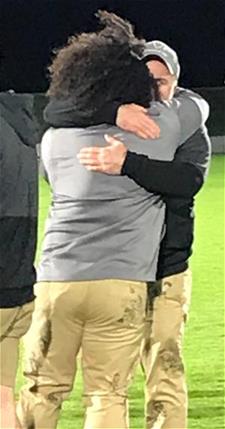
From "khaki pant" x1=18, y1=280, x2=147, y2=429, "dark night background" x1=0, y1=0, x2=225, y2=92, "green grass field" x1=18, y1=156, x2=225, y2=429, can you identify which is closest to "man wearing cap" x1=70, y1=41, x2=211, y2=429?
"khaki pant" x1=18, y1=280, x2=147, y2=429

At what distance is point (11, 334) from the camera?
3309 mm

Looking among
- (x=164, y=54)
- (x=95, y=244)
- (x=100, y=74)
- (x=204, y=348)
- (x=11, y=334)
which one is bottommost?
(x=204, y=348)

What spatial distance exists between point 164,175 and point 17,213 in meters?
0.38

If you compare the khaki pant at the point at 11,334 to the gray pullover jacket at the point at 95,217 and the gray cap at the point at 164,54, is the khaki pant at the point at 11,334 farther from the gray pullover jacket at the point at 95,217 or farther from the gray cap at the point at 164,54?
the gray cap at the point at 164,54

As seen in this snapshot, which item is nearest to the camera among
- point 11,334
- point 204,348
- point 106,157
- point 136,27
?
point 106,157

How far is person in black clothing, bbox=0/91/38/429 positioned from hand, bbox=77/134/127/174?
22cm


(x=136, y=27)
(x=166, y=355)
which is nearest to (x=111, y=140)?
(x=166, y=355)

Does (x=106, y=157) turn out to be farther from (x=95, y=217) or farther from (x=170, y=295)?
(x=170, y=295)

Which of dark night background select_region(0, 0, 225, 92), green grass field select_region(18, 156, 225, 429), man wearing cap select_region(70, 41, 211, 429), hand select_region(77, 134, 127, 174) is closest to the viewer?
hand select_region(77, 134, 127, 174)

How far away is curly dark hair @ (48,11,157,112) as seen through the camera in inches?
119

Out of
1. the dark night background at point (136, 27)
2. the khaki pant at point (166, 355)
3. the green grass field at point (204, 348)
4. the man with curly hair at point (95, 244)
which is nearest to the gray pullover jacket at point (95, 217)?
the man with curly hair at point (95, 244)

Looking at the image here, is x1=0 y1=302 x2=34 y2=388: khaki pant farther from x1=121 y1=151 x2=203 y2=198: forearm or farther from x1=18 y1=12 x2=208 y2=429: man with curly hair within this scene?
x1=121 y1=151 x2=203 y2=198: forearm

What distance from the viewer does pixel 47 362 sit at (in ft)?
10.2

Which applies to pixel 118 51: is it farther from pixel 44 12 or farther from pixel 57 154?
pixel 44 12
